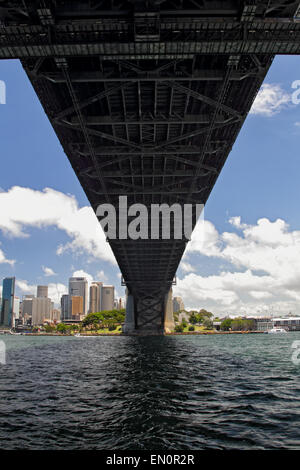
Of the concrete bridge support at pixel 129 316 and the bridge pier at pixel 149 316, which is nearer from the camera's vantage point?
the concrete bridge support at pixel 129 316

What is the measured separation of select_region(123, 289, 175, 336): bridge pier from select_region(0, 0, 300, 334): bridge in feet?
223

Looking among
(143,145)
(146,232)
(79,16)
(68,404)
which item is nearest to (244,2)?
(79,16)

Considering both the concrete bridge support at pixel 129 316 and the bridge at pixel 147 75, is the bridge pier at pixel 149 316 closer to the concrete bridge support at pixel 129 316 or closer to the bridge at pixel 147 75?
the concrete bridge support at pixel 129 316

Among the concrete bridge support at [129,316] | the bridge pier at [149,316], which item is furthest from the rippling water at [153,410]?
the bridge pier at [149,316]

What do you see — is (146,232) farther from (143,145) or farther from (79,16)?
(79,16)

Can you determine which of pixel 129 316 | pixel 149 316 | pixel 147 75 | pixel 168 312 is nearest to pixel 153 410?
pixel 147 75

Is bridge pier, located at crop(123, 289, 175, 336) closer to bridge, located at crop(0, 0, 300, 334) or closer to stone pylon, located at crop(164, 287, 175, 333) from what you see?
stone pylon, located at crop(164, 287, 175, 333)

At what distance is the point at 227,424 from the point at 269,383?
344 inches

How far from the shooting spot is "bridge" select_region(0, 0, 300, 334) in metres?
14.2

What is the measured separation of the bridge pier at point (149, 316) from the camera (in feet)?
335

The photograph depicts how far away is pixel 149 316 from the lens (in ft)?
351

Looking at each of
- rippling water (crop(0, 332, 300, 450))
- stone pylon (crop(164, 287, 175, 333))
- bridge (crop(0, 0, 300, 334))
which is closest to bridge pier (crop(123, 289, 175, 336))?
stone pylon (crop(164, 287, 175, 333))

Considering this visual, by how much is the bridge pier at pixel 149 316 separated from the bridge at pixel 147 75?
67.9 metres

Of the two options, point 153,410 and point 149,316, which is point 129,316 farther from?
point 153,410
